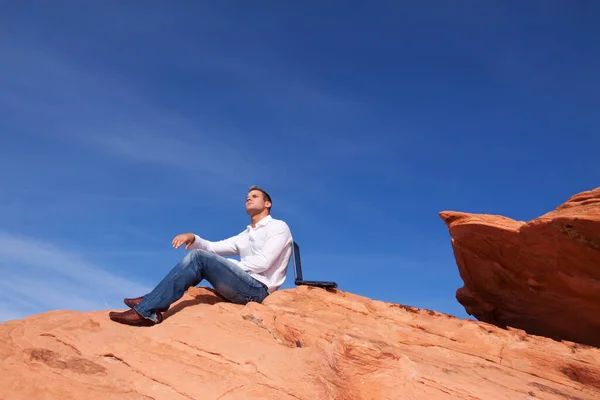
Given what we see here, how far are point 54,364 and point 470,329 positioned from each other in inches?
231

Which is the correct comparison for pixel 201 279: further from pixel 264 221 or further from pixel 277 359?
pixel 277 359

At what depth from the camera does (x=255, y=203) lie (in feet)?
27.4

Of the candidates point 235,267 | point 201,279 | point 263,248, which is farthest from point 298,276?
point 201,279

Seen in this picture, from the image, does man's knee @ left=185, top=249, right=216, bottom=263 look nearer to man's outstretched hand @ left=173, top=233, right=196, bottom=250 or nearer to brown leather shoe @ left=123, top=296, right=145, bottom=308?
man's outstretched hand @ left=173, top=233, right=196, bottom=250

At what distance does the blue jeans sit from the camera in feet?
22.3

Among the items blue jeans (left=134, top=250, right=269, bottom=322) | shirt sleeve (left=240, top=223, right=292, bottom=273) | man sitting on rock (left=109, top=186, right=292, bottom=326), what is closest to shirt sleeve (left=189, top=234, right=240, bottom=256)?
man sitting on rock (left=109, top=186, right=292, bottom=326)

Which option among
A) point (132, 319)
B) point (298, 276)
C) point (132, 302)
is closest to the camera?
point (132, 319)

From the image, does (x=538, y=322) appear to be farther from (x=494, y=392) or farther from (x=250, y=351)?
(x=250, y=351)

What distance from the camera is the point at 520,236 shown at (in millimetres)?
8547

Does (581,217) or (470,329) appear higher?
(581,217)

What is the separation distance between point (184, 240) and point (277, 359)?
9.30 feet

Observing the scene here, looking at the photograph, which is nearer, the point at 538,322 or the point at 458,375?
the point at 458,375

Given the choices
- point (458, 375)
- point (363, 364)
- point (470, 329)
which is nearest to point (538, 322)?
point (470, 329)

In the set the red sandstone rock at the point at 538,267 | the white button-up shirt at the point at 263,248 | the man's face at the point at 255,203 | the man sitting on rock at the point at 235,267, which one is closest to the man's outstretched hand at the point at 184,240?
the man sitting on rock at the point at 235,267
